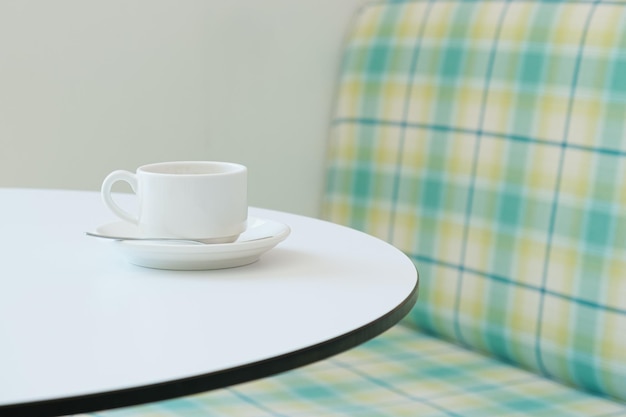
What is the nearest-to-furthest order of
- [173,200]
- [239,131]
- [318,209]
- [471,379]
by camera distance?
[173,200], [471,379], [239,131], [318,209]

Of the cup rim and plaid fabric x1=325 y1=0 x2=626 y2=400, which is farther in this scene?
plaid fabric x1=325 y1=0 x2=626 y2=400

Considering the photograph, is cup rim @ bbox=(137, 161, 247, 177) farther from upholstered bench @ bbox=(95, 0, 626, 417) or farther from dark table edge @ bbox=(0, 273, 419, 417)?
upholstered bench @ bbox=(95, 0, 626, 417)

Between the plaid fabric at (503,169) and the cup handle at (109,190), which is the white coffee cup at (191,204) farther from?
the plaid fabric at (503,169)

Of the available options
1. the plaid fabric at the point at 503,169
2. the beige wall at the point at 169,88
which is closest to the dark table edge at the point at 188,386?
the plaid fabric at the point at 503,169

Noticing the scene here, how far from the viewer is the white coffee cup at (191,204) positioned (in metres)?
0.83

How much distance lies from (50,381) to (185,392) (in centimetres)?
8

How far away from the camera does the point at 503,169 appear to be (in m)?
1.59

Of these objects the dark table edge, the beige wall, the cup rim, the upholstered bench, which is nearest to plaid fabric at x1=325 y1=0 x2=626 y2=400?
the upholstered bench

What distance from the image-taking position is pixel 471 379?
152 centimetres

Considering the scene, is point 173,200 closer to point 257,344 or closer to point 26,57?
point 257,344

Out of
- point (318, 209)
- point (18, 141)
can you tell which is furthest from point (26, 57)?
point (318, 209)

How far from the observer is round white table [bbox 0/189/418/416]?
0.57 meters

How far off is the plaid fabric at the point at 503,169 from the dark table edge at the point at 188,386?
88 cm

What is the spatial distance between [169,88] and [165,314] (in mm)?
1138
